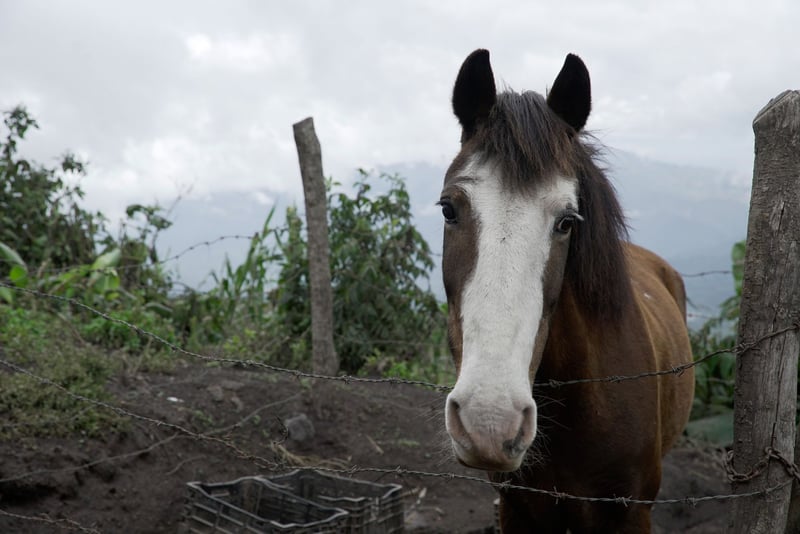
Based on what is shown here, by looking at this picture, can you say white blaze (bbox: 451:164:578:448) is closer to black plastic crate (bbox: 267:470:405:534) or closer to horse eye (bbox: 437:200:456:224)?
horse eye (bbox: 437:200:456:224)

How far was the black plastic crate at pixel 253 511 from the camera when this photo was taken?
359cm

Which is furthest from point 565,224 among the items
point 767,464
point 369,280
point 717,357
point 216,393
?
point 717,357

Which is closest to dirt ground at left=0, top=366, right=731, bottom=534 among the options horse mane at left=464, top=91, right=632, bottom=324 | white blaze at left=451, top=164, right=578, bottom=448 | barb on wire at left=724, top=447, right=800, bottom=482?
horse mane at left=464, top=91, right=632, bottom=324

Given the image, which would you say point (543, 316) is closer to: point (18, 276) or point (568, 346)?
point (568, 346)

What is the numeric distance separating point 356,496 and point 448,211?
2.59 metres

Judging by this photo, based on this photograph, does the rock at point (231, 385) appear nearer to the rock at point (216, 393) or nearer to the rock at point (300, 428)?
the rock at point (216, 393)

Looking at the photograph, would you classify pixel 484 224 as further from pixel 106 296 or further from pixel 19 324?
pixel 106 296

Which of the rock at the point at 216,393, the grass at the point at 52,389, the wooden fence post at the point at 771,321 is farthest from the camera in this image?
the rock at the point at 216,393

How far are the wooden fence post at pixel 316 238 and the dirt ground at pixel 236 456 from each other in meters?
0.31

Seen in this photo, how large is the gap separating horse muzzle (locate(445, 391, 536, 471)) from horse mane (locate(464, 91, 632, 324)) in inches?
27.7

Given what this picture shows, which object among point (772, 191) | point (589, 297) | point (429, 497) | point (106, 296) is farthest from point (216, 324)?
point (772, 191)

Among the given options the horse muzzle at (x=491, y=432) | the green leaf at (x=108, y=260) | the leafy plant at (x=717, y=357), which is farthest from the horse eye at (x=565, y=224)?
the green leaf at (x=108, y=260)

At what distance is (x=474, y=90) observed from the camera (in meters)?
2.50

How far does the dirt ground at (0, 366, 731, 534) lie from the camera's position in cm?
407
